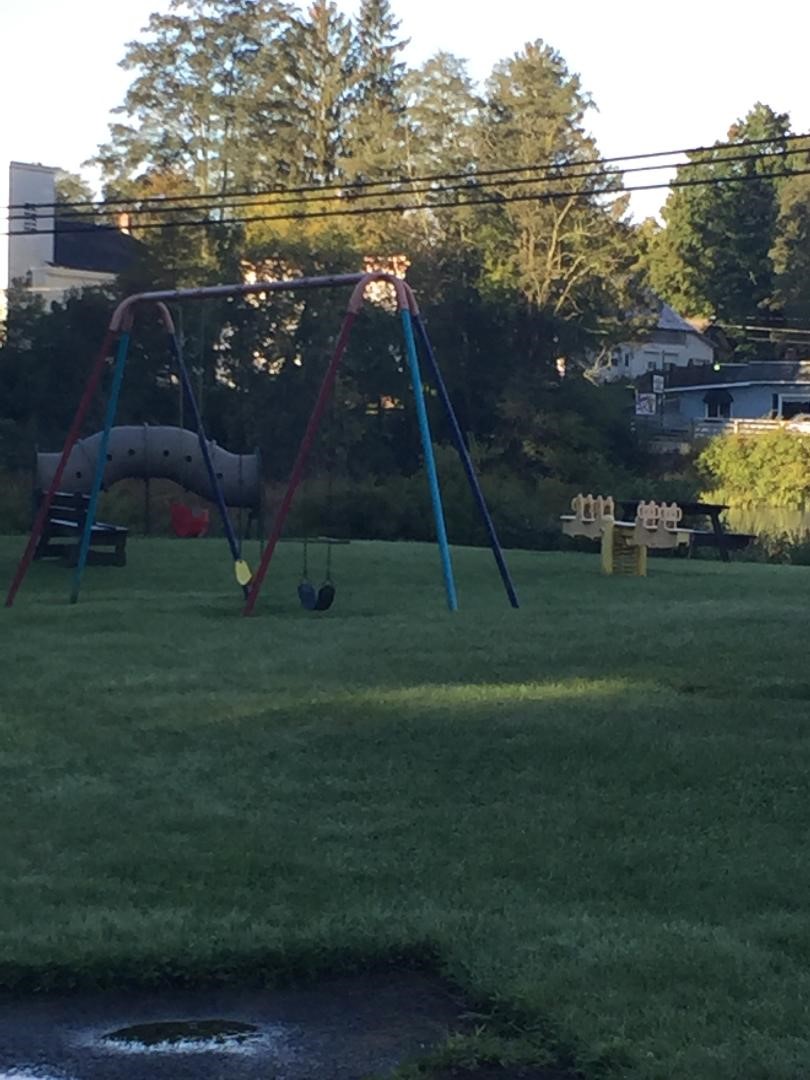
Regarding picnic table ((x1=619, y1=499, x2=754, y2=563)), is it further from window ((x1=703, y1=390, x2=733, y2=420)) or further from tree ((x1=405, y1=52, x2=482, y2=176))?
window ((x1=703, y1=390, x2=733, y2=420))

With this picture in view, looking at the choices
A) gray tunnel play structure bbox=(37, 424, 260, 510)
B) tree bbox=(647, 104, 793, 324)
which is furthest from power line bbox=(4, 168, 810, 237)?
tree bbox=(647, 104, 793, 324)

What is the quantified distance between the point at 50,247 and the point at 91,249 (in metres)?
1.87

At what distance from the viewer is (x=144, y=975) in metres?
4.77

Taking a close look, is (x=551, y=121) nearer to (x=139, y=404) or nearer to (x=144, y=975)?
(x=139, y=404)

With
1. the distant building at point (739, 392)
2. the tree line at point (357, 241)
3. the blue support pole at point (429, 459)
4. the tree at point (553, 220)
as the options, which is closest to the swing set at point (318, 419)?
the blue support pole at point (429, 459)

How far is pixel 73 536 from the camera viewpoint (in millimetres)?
22328

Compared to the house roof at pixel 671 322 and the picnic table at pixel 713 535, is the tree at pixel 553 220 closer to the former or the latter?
the house roof at pixel 671 322

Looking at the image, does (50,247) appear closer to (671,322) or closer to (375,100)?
(375,100)

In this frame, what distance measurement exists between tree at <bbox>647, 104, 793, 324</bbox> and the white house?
4433 millimetres

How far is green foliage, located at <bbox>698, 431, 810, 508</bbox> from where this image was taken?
48219 mm

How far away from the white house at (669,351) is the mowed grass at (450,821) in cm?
6320

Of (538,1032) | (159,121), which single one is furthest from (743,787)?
(159,121)

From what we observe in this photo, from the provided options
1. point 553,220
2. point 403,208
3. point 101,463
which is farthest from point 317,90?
point 101,463

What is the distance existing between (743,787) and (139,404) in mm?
33480
